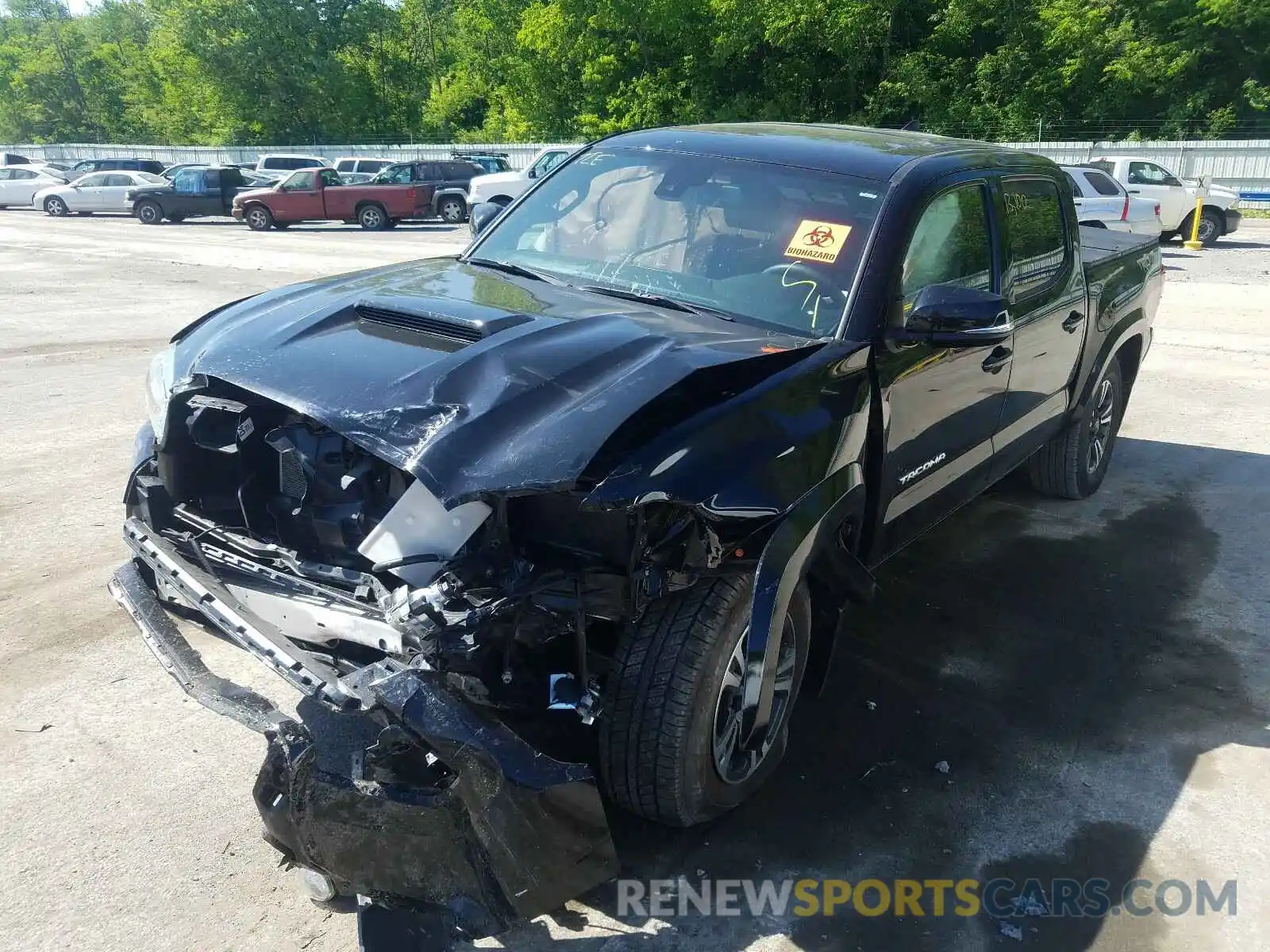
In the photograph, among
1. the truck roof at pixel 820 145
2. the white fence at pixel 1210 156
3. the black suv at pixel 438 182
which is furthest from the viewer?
the white fence at pixel 1210 156

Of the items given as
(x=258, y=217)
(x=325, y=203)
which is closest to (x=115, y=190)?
(x=258, y=217)

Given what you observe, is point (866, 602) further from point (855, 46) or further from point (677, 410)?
point (855, 46)

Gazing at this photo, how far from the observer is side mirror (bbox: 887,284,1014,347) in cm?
334

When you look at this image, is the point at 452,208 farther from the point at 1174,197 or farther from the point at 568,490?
the point at 568,490

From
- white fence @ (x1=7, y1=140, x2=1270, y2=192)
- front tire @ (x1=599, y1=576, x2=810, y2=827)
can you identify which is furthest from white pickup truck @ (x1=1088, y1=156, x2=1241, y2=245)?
front tire @ (x1=599, y1=576, x2=810, y2=827)

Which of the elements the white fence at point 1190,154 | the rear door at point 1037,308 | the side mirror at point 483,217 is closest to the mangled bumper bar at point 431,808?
the side mirror at point 483,217

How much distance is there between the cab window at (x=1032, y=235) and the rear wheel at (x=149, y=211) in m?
27.5

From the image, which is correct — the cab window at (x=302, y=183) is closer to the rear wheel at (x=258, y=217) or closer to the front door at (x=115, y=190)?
the rear wheel at (x=258, y=217)

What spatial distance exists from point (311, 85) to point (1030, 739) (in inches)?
2031

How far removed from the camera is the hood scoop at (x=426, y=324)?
3.13 meters

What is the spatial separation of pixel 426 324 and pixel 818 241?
141 centimetres

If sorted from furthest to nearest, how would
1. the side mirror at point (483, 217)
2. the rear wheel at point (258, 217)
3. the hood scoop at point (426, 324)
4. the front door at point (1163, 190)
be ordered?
the rear wheel at point (258, 217) < the front door at point (1163, 190) < the side mirror at point (483, 217) < the hood scoop at point (426, 324)

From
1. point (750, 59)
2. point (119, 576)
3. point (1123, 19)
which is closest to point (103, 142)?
point (750, 59)

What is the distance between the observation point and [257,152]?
47.9 metres
